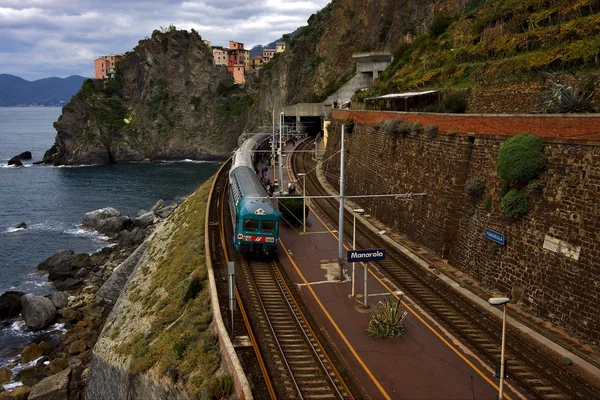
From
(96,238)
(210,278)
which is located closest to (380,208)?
(210,278)

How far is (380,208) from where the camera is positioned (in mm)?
32094

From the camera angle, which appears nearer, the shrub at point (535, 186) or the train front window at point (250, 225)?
the shrub at point (535, 186)

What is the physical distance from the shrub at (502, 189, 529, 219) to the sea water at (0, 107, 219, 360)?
31370mm

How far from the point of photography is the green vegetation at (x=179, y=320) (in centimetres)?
1550

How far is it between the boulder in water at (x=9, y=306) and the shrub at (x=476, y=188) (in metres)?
33.2

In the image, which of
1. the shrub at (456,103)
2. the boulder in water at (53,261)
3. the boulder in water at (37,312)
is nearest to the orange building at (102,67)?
the boulder in water at (53,261)

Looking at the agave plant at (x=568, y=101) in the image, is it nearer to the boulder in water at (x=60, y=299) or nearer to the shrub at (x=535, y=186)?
the shrub at (x=535, y=186)

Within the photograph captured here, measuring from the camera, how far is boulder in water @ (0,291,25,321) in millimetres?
34719

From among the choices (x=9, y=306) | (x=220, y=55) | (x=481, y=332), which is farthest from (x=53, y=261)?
(x=220, y=55)

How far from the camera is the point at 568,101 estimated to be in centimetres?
2033

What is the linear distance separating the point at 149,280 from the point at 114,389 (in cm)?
862

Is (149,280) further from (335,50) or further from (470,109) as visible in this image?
(335,50)

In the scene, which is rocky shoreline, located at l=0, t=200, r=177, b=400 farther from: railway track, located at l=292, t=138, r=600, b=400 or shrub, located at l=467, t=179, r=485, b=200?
shrub, located at l=467, t=179, r=485, b=200

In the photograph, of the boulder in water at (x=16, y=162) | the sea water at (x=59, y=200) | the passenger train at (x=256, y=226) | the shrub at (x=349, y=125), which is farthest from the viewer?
the boulder in water at (x=16, y=162)
